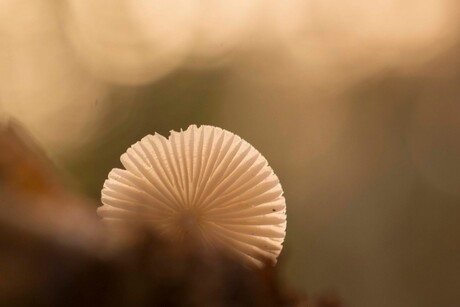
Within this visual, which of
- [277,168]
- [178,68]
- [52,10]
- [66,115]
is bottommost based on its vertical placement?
[277,168]

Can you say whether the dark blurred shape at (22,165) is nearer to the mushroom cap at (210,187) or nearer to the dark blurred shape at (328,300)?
the mushroom cap at (210,187)

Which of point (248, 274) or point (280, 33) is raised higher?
point (280, 33)

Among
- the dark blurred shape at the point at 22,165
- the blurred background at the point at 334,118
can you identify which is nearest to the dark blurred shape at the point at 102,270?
the dark blurred shape at the point at 22,165

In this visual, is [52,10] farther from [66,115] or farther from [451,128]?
[451,128]

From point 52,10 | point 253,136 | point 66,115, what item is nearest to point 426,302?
point 253,136

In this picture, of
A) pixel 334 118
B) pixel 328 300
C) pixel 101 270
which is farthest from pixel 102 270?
pixel 334 118

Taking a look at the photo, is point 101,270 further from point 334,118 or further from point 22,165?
point 334,118
